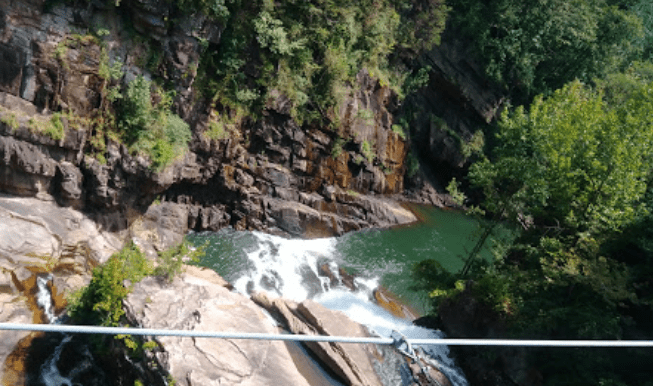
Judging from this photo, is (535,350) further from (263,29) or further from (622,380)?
(263,29)

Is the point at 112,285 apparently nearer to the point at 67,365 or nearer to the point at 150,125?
the point at 67,365

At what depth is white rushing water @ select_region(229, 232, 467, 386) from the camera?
16.3m

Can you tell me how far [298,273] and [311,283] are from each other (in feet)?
2.77

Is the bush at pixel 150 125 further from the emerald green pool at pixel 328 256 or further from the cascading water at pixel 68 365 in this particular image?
the cascading water at pixel 68 365

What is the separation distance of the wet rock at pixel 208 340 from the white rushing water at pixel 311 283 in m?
5.61

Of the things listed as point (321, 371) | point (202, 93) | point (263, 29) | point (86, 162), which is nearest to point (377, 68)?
point (263, 29)

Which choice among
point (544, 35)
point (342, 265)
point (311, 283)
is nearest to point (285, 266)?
point (311, 283)

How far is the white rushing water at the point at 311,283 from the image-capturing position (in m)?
16.3

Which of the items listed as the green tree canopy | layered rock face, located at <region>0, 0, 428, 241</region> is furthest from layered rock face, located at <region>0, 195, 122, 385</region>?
the green tree canopy

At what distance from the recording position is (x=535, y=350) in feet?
42.1

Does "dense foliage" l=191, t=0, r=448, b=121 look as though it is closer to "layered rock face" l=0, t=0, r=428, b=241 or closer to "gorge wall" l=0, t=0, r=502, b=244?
"gorge wall" l=0, t=0, r=502, b=244

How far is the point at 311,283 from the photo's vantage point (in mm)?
18500

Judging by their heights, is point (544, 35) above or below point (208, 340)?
above

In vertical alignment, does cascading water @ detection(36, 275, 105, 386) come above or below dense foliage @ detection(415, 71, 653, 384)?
below
